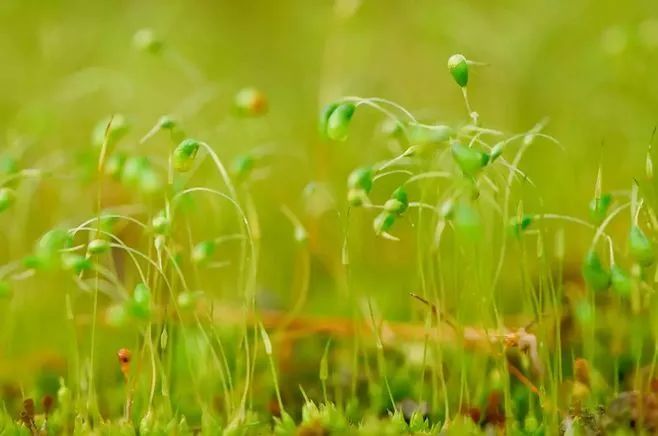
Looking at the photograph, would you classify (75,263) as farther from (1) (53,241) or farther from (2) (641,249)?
(2) (641,249)

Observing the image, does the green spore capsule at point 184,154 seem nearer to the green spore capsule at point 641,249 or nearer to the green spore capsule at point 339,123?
the green spore capsule at point 339,123

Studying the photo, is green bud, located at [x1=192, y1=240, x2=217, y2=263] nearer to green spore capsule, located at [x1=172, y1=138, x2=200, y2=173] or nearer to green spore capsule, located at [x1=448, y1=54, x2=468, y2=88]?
green spore capsule, located at [x1=172, y1=138, x2=200, y2=173]

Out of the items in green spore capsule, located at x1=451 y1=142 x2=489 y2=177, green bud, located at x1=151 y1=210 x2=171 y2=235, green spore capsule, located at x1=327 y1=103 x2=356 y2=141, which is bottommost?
green bud, located at x1=151 y1=210 x2=171 y2=235

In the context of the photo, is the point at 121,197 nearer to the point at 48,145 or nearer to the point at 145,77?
the point at 48,145

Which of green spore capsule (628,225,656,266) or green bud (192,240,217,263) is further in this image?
green bud (192,240,217,263)

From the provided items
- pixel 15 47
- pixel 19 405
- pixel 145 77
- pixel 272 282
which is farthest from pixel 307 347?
pixel 15 47

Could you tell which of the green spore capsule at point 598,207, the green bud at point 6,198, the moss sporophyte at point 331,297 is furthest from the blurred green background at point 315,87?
the green spore capsule at point 598,207

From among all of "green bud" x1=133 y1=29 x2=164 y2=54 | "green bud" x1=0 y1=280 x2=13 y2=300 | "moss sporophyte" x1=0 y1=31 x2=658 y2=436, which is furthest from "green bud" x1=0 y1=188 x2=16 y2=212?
"green bud" x1=133 y1=29 x2=164 y2=54

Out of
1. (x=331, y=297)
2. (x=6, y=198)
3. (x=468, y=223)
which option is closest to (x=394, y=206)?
(x=468, y=223)
